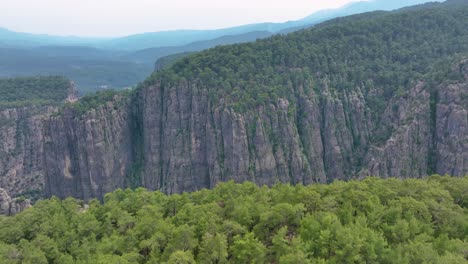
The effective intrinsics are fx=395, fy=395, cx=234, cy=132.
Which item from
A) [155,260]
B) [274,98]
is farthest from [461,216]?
[274,98]

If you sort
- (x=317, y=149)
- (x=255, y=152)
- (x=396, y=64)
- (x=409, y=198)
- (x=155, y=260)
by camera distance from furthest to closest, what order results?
(x=396, y=64) < (x=317, y=149) < (x=255, y=152) < (x=409, y=198) < (x=155, y=260)

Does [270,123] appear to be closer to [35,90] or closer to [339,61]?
[339,61]

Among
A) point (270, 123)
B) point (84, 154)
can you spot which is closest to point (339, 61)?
point (270, 123)

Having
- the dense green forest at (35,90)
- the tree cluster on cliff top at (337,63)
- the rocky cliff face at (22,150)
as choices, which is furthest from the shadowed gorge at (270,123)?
the dense green forest at (35,90)

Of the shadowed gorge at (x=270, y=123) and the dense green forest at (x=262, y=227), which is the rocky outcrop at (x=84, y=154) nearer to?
the shadowed gorge at (x=270, y=123)

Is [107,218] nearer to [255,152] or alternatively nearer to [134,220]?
[134,220]

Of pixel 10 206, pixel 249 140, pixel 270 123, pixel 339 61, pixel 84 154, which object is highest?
pixel 339 61

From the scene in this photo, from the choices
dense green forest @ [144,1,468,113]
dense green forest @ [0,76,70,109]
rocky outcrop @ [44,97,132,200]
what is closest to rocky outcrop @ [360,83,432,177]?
dense green forest @ [144,1,468,113]
